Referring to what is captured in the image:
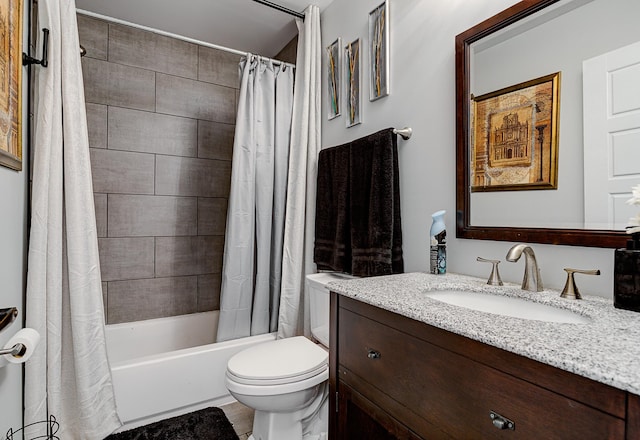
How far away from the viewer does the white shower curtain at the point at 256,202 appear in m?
2.09

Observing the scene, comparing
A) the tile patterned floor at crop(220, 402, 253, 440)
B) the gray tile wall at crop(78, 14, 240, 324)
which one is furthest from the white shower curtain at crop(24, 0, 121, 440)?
the gray tile wall at crop(78, 14, 240, 324)

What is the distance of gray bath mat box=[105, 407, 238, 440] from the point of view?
1.61m

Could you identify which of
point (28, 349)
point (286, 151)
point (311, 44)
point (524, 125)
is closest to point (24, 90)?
point (28, 349)

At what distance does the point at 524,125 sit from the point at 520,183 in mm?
193

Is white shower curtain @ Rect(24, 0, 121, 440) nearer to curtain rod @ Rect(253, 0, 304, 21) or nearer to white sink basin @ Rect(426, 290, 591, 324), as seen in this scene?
curtain rod @ Rect(253, 0, 304, 21)

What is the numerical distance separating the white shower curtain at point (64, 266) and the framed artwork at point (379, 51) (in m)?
1.36

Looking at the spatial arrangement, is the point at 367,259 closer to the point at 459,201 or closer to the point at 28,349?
the point at 459,201

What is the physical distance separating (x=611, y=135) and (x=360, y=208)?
3.20 ft

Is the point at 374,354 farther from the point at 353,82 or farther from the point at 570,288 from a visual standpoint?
the point at 353,82

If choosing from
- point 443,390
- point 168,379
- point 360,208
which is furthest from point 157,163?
point 443,390

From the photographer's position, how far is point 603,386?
19.9 inches

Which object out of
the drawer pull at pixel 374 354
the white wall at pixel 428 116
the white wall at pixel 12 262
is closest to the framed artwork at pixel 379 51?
the white wall at pixel 428 116

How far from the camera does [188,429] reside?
1670 mm

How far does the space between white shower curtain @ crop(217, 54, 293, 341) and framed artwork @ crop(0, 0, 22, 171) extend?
1.07 m
